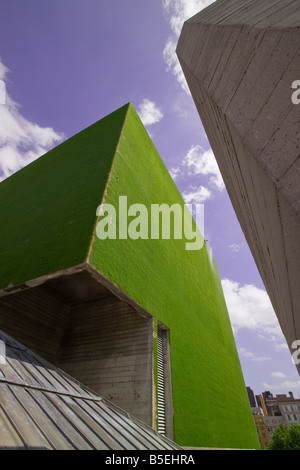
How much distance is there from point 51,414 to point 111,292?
16.1 feet

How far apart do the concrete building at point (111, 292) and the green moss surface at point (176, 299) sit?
2.7 inches

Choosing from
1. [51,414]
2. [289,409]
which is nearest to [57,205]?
[51,414]

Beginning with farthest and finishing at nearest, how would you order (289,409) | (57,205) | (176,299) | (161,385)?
(289,409), (176,299), (57,205), (161,385)

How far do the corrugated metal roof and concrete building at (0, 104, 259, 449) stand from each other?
201 cm

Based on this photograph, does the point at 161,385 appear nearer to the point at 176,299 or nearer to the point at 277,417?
the point at 176,299

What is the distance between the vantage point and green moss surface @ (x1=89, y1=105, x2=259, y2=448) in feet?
25.1

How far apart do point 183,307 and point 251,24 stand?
1071 cm

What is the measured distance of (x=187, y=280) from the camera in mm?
13867

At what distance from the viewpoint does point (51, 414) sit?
343 cm

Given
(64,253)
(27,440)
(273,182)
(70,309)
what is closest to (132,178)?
(64,253)

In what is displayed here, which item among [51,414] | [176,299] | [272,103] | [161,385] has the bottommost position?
[51,414]

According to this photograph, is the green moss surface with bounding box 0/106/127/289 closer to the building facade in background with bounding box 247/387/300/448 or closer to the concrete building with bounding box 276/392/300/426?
the building facade in background with bounding box 247/387/300/448

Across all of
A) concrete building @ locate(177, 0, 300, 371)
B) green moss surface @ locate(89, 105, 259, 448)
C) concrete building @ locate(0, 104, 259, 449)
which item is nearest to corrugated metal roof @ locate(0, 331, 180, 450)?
concrete building @ locate(0, 104, 259, 449)
